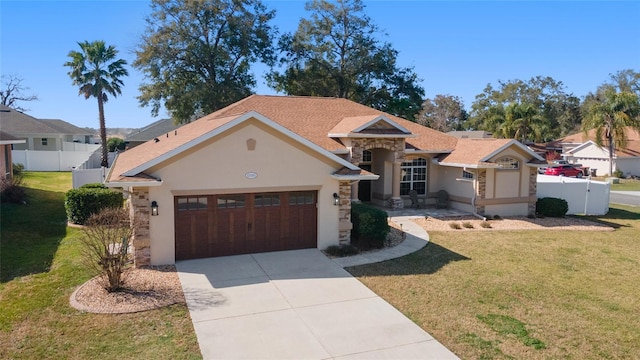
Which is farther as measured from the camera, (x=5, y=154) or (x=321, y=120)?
(x=321, y=120)

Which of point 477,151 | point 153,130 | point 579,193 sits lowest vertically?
point 579,193

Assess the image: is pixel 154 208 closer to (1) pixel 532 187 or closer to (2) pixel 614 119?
Result: (1) pixel 532 187

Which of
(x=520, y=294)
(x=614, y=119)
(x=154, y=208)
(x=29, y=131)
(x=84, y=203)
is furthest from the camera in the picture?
(x=614, y=119)

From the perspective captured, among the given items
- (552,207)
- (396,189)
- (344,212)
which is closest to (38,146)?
(396,189)

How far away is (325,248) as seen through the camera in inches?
565

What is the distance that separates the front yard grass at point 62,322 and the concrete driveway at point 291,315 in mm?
551

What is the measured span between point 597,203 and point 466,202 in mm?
7575

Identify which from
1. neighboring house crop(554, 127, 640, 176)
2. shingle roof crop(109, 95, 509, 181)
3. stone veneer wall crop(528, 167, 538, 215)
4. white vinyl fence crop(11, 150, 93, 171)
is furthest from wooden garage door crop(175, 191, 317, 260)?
neighboring house crop(554, 127, 640, 176)

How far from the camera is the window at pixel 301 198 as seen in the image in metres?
14.0

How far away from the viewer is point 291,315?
941 centimetres

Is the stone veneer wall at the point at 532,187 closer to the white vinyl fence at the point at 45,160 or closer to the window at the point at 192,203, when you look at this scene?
the window at the point at 192,203

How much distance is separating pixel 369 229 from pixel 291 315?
5.90 m

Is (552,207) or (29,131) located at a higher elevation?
(29,131)

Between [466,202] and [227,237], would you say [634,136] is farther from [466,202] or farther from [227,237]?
[227,237]
